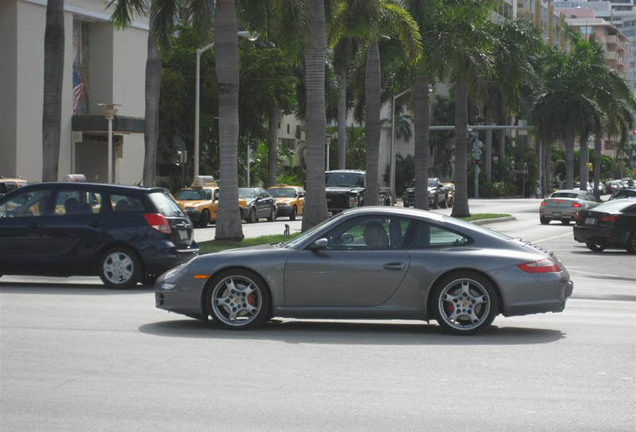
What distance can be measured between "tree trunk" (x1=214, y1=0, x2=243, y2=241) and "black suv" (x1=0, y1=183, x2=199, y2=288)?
9.24 metres

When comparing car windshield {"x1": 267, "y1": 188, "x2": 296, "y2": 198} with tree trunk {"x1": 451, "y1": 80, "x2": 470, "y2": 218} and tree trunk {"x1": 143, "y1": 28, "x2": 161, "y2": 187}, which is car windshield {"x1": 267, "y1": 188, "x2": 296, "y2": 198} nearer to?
tree trunk {"x1": 451, "y1": 80, "x2": 470, "y2": 218}

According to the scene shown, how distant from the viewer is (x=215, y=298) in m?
11.5

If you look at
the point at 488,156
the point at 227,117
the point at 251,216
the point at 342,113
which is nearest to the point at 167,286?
the point at 227,117

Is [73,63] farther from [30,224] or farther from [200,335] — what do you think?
[200,335]

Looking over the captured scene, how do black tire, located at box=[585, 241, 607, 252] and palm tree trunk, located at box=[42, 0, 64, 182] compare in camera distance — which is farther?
palm tree trunk, located at box=[42, 0, 64, 182]

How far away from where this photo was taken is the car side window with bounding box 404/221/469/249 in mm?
11461

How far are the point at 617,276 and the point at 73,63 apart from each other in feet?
138

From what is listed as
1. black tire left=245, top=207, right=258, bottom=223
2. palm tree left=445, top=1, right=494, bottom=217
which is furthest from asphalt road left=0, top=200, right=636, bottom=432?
black tire left=245, top=207, right=258, bottom=223

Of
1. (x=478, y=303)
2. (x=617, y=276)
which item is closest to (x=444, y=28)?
(x=617, y=276)

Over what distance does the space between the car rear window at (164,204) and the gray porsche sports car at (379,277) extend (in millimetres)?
5074

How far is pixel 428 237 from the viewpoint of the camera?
1149 centimetres

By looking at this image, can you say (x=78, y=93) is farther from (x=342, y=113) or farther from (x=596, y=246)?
(x=596, y=246)

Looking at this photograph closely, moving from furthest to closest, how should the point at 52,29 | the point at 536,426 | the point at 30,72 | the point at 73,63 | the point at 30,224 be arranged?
the point at 73,63 < the point at 30,72 < the point at 52,29 < the point at 30,224 < the point at 536,426

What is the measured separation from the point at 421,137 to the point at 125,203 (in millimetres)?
28343
